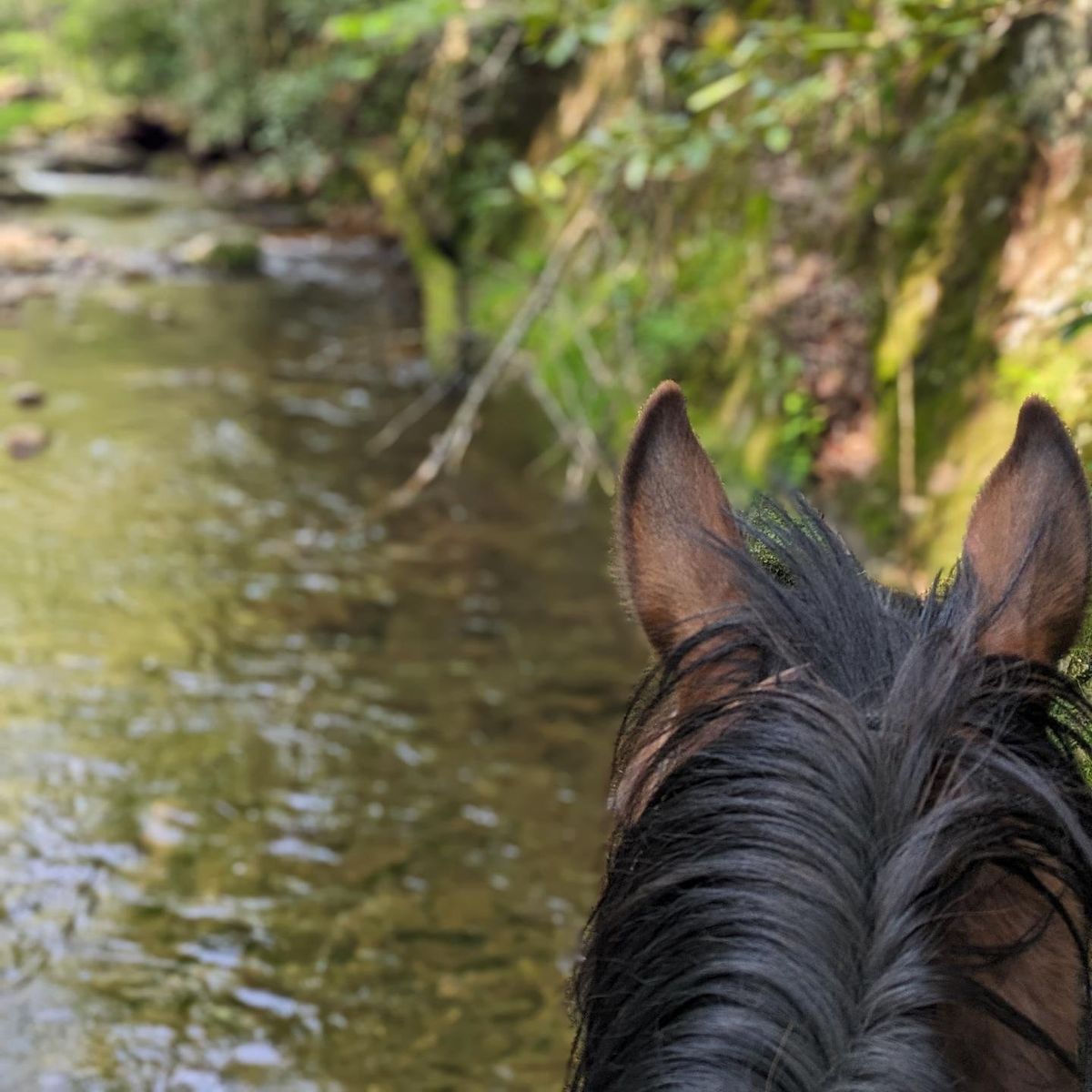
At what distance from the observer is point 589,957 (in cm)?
144

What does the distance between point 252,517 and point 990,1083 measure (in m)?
7.41

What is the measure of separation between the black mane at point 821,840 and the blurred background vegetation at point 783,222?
2.02 metres

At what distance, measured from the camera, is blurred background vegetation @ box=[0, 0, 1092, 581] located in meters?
4.89

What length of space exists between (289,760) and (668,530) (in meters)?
4.17

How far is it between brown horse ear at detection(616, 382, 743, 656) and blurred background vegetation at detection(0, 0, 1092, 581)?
1.92 meters

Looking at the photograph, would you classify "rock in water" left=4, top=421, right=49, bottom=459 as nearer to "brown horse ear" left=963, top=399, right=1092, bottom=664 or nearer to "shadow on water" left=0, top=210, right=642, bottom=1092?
"shadow on water" left=0, top=210, right=642, bottom=1092

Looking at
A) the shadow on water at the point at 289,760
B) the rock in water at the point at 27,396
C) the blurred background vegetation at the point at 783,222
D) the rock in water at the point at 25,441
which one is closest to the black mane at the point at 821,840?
the blurred background vegetation at the point at 783,222

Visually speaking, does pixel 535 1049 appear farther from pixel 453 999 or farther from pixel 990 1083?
pixel 990 1083

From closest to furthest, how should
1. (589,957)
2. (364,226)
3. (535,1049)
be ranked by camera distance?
(589,957)
(535,1049)
(364,226)

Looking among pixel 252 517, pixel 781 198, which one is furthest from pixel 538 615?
pixel 781 198

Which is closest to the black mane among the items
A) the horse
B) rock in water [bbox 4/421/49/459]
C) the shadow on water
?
the horse

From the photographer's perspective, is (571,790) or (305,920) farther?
(571,790)

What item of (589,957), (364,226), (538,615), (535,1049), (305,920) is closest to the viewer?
(589,957)

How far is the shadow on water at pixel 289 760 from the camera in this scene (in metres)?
3.97
